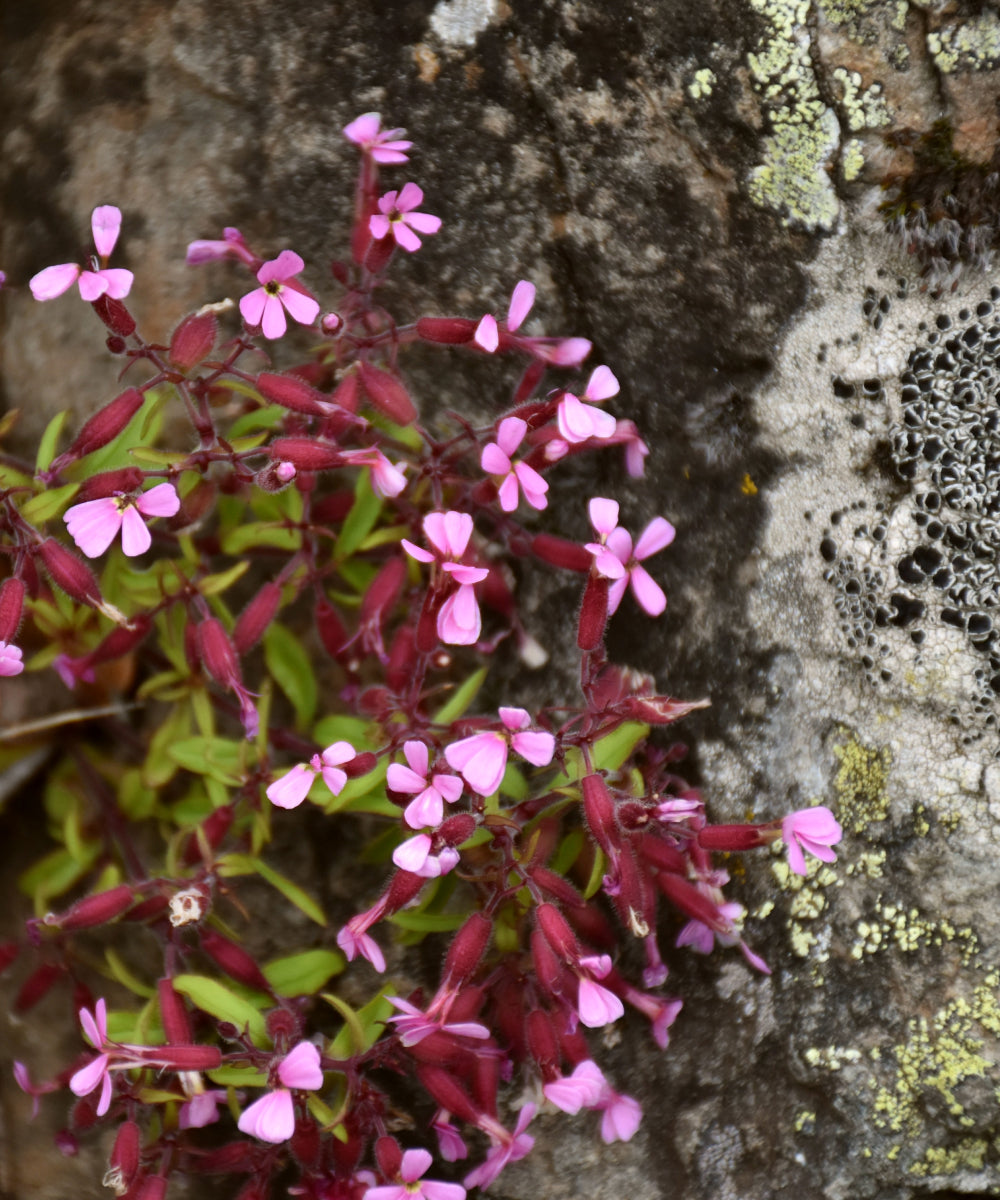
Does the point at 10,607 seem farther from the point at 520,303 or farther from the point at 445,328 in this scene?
the point at 520,303

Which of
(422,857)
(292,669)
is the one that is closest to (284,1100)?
(422,857)

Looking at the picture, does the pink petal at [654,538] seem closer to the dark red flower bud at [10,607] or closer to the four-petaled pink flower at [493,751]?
the four-petaled pink flower at [493,751]

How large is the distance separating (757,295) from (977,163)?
49cm

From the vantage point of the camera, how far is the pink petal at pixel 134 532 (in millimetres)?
1844

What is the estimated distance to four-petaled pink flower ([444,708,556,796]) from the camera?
1760 mm

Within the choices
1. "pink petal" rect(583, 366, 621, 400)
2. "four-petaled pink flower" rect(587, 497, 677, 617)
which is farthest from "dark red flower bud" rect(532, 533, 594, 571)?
"pink petal" rect(583, 366, 621, 400)

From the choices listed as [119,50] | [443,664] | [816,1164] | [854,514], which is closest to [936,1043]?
[816,1164]

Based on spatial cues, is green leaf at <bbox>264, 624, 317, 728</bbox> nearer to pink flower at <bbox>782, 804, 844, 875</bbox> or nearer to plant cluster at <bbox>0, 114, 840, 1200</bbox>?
plant cluster at <bbox>0, 114, 840, 1200</bbox>

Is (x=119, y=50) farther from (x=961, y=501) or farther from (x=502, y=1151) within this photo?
(x=502, y=1151)

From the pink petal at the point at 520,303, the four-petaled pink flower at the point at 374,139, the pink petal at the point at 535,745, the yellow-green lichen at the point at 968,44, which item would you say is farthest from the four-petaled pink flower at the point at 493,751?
the yellow-green lichen at the point at 968,44

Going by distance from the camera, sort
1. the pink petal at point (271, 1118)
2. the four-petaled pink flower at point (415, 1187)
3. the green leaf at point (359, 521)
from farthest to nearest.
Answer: the green leaf at point (359, 521), the four-petaled pink flower at point (415, 1187), the pink petal at point (271, 1118)

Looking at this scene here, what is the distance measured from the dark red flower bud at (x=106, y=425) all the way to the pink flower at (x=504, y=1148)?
1538 millimetres

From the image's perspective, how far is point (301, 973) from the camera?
2227 mm

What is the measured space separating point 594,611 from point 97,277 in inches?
44.1
